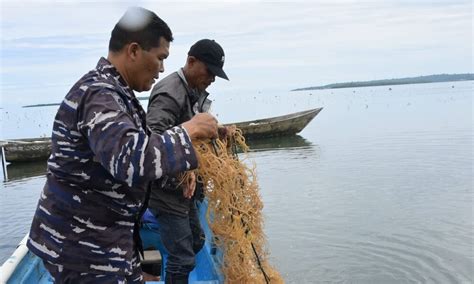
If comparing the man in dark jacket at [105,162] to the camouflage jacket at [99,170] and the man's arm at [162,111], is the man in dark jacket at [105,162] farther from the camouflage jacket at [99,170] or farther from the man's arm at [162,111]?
the man's arm at [162,111]

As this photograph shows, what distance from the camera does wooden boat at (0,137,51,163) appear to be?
16.6 meters

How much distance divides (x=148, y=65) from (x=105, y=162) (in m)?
0.49

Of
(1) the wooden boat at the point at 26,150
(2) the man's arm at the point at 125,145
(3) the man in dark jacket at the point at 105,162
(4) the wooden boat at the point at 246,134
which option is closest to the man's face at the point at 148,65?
(3) the man in dark jacket at the point at 105,162

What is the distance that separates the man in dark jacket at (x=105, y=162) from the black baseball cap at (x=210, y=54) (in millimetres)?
1372

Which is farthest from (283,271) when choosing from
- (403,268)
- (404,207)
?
(404,207)

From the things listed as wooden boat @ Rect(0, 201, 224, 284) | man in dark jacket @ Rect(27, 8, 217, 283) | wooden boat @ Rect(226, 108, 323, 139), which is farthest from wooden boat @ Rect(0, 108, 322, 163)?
man in dark jacket @ Rect(27, 8, 217, 283)

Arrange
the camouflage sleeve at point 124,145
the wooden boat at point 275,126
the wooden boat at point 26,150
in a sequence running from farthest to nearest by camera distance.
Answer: the wooden boat at point 275,126, the wooden boat at point 26,150, the camouflage sleeve at point 124,145

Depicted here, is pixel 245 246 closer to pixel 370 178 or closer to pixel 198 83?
pixel 198 83

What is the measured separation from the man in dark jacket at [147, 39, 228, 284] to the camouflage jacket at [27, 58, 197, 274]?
1.22 metres

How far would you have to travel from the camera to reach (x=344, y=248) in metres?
7.22

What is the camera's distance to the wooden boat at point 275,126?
19.4 metres

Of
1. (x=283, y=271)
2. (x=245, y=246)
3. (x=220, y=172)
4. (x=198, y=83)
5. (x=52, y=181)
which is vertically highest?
(x=198, y=83)

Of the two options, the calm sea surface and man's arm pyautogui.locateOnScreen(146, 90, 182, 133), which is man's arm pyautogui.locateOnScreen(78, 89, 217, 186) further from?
the calm sea surface

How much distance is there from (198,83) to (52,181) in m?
1.68
